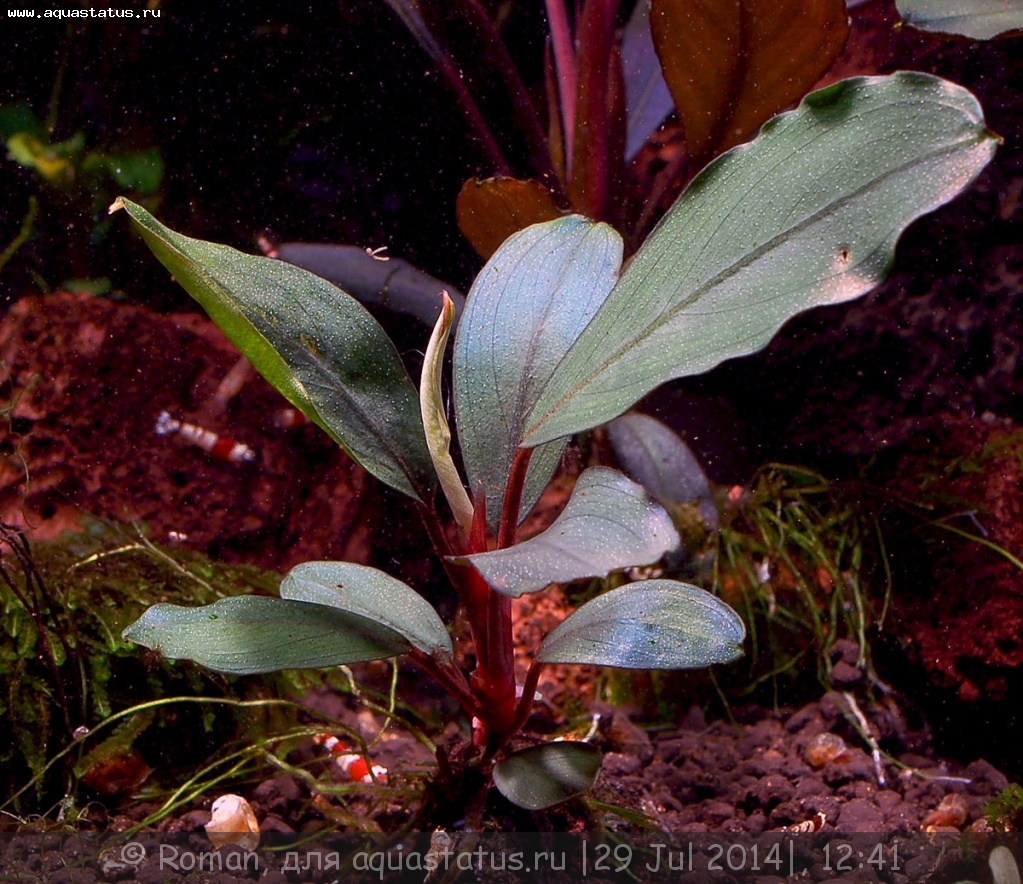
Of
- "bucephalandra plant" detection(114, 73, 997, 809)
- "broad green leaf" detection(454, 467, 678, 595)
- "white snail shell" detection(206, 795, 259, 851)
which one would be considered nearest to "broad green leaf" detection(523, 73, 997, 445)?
"bucephalandra plant" detection(114, 73, 997, 809)

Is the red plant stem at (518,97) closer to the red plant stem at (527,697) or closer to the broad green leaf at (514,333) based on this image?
the broad green leaf at (514,333)

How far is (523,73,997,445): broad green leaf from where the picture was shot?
2.94 ft

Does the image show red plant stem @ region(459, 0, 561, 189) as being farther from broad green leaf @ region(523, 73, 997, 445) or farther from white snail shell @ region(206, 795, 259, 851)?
white snail shell @ region(206, 795, 259, 851)

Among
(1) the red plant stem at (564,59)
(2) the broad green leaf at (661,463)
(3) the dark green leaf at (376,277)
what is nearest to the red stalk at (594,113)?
(1) the red plant stem at (564,59)

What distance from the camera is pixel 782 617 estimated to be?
2004 mm

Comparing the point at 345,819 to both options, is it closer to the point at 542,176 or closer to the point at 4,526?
the point at 4,526

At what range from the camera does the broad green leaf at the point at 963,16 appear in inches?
56.7

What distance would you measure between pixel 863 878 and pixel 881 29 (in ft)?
6.18

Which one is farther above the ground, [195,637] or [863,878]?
[195,637]

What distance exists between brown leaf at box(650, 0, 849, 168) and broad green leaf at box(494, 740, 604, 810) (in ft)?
4.41

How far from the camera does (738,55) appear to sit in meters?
1.68

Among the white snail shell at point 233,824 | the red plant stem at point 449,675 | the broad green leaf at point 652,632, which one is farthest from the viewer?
the white snail shell at point 233,824

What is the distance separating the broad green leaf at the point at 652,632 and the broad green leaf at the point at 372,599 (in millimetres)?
169

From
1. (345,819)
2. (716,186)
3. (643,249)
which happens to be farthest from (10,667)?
(716,186)
